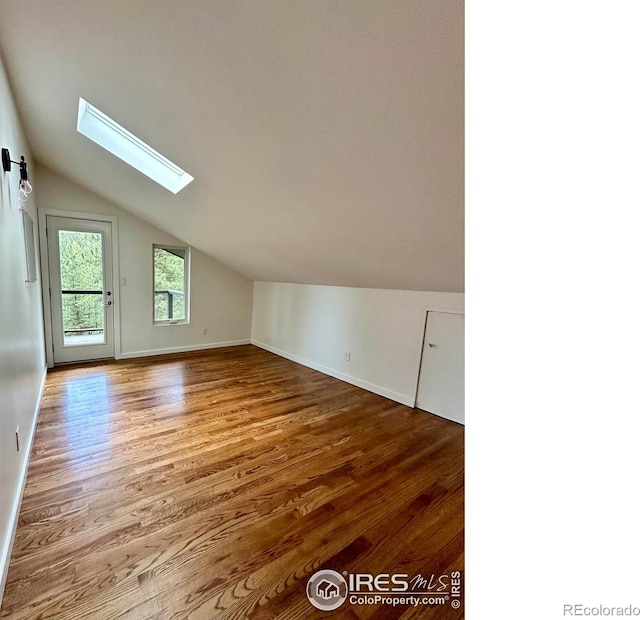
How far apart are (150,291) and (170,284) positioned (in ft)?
1.16

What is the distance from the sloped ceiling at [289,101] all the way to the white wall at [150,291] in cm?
107

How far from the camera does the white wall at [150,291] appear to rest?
399cm

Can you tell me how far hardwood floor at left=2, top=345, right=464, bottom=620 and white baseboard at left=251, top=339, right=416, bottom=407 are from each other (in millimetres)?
200

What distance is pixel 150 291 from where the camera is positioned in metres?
4.72

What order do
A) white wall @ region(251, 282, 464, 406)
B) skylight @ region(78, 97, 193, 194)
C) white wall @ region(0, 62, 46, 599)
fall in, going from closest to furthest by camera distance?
white wall @ region(0, 62, 46, 599), skylight @ region(78, 97, 193, 194), white wall @ region(251, 282, 464, 406)

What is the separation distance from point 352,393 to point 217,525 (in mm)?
2232

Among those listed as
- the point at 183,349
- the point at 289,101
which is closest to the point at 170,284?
the point at 183,349

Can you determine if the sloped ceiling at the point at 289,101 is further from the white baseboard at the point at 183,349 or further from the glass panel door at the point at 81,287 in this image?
the white baseboard at the point at 183,349

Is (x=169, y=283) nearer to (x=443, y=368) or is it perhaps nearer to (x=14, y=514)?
(x=14, y=514)

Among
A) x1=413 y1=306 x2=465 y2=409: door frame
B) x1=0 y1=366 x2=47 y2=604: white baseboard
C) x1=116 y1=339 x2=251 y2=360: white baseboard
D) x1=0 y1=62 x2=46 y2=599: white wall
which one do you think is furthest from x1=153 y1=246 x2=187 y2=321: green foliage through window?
x1=413 y1=306 x2=465 y2=409: door frame

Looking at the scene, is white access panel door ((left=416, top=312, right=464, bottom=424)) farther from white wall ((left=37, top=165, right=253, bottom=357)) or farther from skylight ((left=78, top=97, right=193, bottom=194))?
white wall ((left=37, top=165, right=253, bottom=357))

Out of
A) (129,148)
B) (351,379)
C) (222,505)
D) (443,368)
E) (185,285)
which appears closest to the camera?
(222,505)

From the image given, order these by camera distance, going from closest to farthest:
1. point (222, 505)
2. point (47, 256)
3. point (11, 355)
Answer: point (11, 355)
point (222, 505)
point (47, 256)

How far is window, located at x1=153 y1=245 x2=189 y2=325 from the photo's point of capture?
483 centimetres
